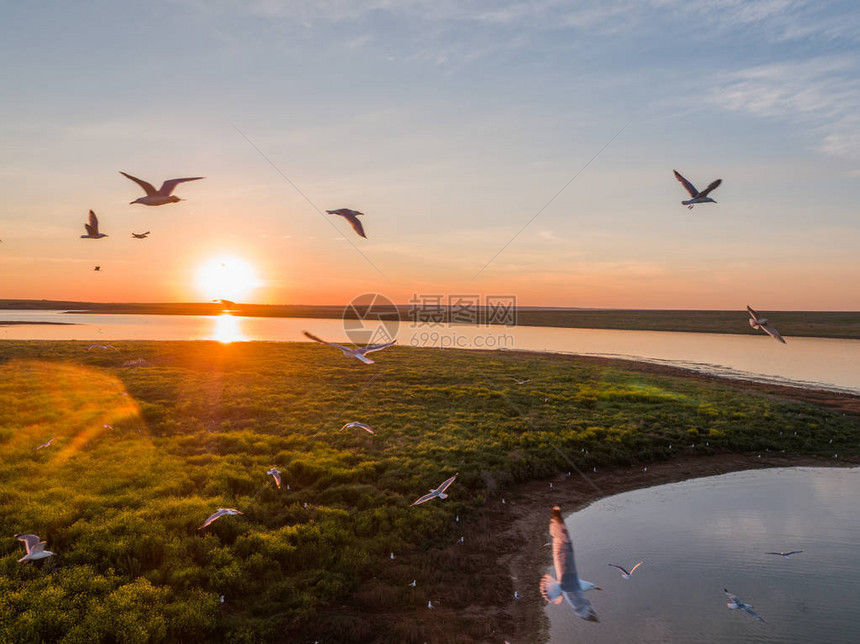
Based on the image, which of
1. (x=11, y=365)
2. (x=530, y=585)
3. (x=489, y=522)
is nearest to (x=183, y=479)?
(x=489, y=522)

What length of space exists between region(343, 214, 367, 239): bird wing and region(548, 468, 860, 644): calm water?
1121 centimetres

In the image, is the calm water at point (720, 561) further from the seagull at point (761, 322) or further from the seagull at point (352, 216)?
the seagull at point (352, 216)

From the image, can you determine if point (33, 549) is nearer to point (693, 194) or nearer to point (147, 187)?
point (147, 187)

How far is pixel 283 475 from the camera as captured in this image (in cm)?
1622

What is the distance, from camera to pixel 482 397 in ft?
100.0

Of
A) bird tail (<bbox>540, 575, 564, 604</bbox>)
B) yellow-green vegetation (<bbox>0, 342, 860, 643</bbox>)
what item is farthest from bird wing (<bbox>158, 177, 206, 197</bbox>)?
bird tail (<bbox>540, 575, 564, 604</bbox>)

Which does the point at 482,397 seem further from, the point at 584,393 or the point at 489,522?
the point at 489,522

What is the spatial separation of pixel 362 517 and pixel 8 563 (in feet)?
27.3

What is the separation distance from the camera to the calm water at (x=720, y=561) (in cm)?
1082

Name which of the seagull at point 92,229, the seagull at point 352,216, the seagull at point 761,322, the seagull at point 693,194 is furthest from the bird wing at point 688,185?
the seagull at point 92,229

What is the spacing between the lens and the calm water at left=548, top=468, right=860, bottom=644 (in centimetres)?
1082

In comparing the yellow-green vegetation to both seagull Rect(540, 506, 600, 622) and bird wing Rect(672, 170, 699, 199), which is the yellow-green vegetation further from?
bird wing Rect(672, 170, 699, 199)

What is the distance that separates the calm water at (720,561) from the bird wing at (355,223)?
36.8ft

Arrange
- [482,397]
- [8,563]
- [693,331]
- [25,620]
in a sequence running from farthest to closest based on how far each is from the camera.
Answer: [693,331] < [482,397] < [8,563] < [25,620]
